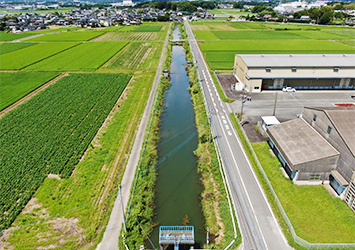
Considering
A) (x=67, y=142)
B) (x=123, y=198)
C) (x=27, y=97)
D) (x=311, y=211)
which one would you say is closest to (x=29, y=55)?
(x=27, y=97)

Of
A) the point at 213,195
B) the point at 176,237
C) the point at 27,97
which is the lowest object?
the point at 27,97

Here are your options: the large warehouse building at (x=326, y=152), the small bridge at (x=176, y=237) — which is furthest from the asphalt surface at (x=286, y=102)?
the small bridge at (x=176, y=237)

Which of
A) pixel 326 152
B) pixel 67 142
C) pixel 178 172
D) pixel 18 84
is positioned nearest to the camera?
pixel 326 152

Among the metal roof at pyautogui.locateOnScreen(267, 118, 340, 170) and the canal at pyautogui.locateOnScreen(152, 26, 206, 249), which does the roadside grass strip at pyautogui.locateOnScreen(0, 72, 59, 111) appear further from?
the metal roof at pyautogui.locateOnScreen(267, 118, 340, 170)

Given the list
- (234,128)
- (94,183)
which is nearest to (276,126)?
(234,128)

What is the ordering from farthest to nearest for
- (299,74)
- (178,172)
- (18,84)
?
(18,84), (299,74), (178,172)

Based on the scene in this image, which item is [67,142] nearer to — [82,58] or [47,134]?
[47,134]
